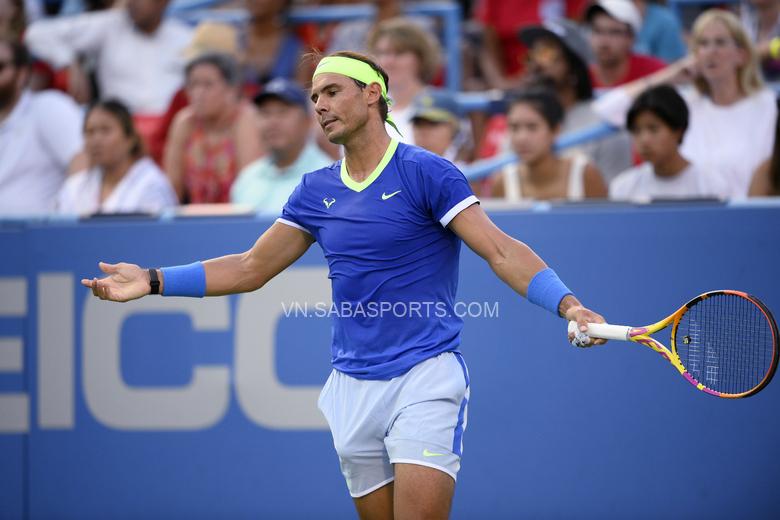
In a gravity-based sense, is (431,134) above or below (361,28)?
below

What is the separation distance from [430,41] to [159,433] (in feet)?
10.4

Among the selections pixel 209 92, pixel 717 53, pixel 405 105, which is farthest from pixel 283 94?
pixel 717 53

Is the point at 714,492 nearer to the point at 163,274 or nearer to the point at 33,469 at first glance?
the point at 163,274

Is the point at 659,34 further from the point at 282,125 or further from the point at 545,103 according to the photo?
the point at 282,125

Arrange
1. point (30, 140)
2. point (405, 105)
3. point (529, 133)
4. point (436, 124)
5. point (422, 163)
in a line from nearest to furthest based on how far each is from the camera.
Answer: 1. point (422, 163)
2. point (529, 133)
3. point (436, 124)
4. point (405, 105)
5. point (30, 140)

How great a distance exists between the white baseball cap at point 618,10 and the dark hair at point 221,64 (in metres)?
2.43

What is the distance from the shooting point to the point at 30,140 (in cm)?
841

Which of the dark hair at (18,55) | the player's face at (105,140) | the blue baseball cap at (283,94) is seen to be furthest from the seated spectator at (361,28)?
the dark hair at (18,55)

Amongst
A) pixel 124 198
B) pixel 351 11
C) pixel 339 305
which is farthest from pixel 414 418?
pixel 351 11

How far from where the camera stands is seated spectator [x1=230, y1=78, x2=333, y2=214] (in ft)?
24.5

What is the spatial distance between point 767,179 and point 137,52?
16.2ft

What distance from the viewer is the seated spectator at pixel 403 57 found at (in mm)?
7832

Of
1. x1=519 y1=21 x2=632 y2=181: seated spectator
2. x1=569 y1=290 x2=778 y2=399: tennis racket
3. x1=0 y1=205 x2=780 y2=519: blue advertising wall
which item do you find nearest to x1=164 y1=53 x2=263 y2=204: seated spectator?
x1=0 y1=205 x2=780 y2=519: blue advertising wall

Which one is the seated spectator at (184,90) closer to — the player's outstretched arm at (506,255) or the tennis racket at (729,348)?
the player's outstretched arm at (506,255)
